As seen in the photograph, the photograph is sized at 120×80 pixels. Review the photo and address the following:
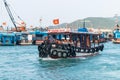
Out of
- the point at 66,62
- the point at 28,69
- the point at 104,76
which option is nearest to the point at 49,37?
the point at 66,62

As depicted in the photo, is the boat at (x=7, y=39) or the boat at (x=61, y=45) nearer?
the boat at (x=61, y=45)

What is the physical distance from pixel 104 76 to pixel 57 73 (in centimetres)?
536

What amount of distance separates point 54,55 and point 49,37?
2.86 meters

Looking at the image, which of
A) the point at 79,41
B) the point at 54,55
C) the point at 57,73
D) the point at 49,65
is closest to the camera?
the point at 57,73

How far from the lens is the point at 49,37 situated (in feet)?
177

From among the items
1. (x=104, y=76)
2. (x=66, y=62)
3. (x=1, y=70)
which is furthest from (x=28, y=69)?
(x=104, y=76)

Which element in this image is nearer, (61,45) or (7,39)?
(61,45)

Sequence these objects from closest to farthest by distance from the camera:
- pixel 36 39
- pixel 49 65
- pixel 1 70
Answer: pixel 1 70
pixel 49 65
pixel 36 39

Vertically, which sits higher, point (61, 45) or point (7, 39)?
point (61, 45)

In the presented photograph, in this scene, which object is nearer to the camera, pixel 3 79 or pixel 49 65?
pixel 3 79

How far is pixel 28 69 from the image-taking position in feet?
148

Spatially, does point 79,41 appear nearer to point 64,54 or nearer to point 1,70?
point 64,54

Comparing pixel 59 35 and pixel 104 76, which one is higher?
pixel 59 35

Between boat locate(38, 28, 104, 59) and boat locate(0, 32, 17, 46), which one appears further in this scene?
A: boat locate(0, 32, 17, 46)
